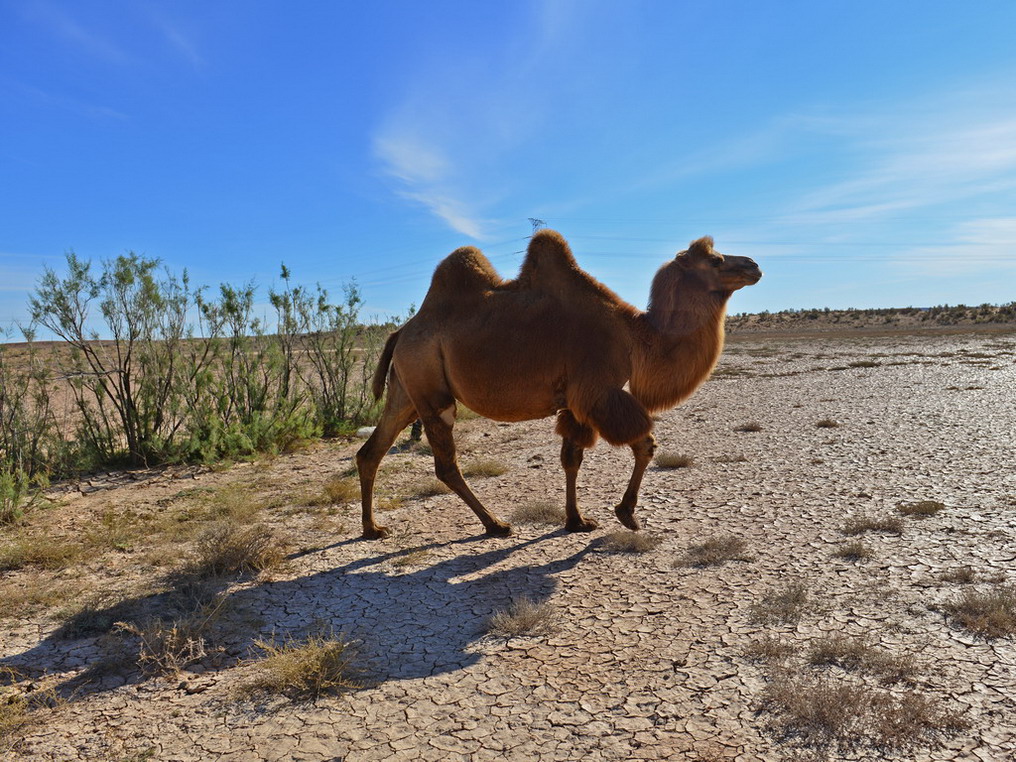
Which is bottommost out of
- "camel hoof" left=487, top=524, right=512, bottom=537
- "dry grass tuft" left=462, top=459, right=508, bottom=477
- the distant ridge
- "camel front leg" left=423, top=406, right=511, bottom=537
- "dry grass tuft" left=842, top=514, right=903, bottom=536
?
"dry grass tuft" left=842, top=514, right=903, bottom=536

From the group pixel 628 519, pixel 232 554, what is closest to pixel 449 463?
pixel 628 519

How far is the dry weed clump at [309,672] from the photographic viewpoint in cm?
354

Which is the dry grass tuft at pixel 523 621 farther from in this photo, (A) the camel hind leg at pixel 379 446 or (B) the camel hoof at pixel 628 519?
(A) the camel hind leg at pixel 379 446

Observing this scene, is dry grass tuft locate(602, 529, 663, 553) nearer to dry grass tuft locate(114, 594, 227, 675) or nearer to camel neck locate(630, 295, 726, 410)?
camel neck locate(630, 295, 726, 410)

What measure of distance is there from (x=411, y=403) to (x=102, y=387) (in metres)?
5.97

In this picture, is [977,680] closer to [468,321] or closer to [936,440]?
[468,321]

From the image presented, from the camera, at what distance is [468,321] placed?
19.1 feet

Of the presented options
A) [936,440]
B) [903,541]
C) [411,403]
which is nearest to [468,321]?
[411,403]

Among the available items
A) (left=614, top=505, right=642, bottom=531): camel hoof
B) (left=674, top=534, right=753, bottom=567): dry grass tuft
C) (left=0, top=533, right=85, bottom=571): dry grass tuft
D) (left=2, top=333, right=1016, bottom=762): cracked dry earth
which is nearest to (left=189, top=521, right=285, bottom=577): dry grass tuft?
(left=2, top=333, right=1016, bottom=762): cracked dry earth

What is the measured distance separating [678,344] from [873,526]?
228cm

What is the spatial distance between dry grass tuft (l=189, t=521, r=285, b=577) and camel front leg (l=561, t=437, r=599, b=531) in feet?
8.52

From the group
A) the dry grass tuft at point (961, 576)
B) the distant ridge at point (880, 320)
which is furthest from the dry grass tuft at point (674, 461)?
the distant ridge at point (880, 320)

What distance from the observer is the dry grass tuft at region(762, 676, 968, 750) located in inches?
113

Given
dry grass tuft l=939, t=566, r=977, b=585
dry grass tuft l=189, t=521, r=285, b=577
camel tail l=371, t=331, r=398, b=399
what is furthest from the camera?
camel tail l=371, t=331, r=398, b=399
